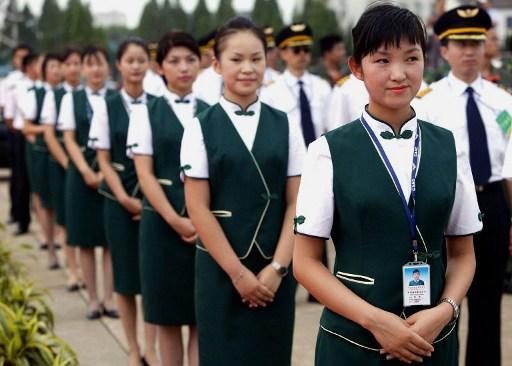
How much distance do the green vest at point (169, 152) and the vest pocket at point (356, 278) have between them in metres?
2.18

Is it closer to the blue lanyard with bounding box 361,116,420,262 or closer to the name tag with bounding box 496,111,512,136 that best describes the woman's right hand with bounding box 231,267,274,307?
the blue lanyard with bounding box 361,116,420,262

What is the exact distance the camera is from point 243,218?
13.1 ft

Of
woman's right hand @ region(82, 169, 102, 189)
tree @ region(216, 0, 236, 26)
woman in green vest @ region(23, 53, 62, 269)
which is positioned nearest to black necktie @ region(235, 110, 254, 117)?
woman's right hand @ region(82, 169, 102, 189)

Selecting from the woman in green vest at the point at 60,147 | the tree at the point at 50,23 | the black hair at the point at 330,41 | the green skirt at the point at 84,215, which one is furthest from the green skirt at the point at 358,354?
the tree at the point at 50,23

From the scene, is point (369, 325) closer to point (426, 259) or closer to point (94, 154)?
point (426, 259)

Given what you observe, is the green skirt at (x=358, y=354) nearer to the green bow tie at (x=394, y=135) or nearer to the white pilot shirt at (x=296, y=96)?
the green bow tie at (x=394, y=135)

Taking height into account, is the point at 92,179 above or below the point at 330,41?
below

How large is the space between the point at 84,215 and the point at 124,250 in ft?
4.94

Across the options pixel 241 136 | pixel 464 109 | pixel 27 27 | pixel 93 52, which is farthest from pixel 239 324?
pixel 27 27

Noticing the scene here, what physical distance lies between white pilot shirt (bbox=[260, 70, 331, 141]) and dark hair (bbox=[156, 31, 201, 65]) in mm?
2392

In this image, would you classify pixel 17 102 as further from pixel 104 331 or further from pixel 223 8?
pixel 223 8

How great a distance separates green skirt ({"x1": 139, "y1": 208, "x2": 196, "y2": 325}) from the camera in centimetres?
497

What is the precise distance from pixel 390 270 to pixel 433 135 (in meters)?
0.42

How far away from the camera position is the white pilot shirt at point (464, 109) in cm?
473
